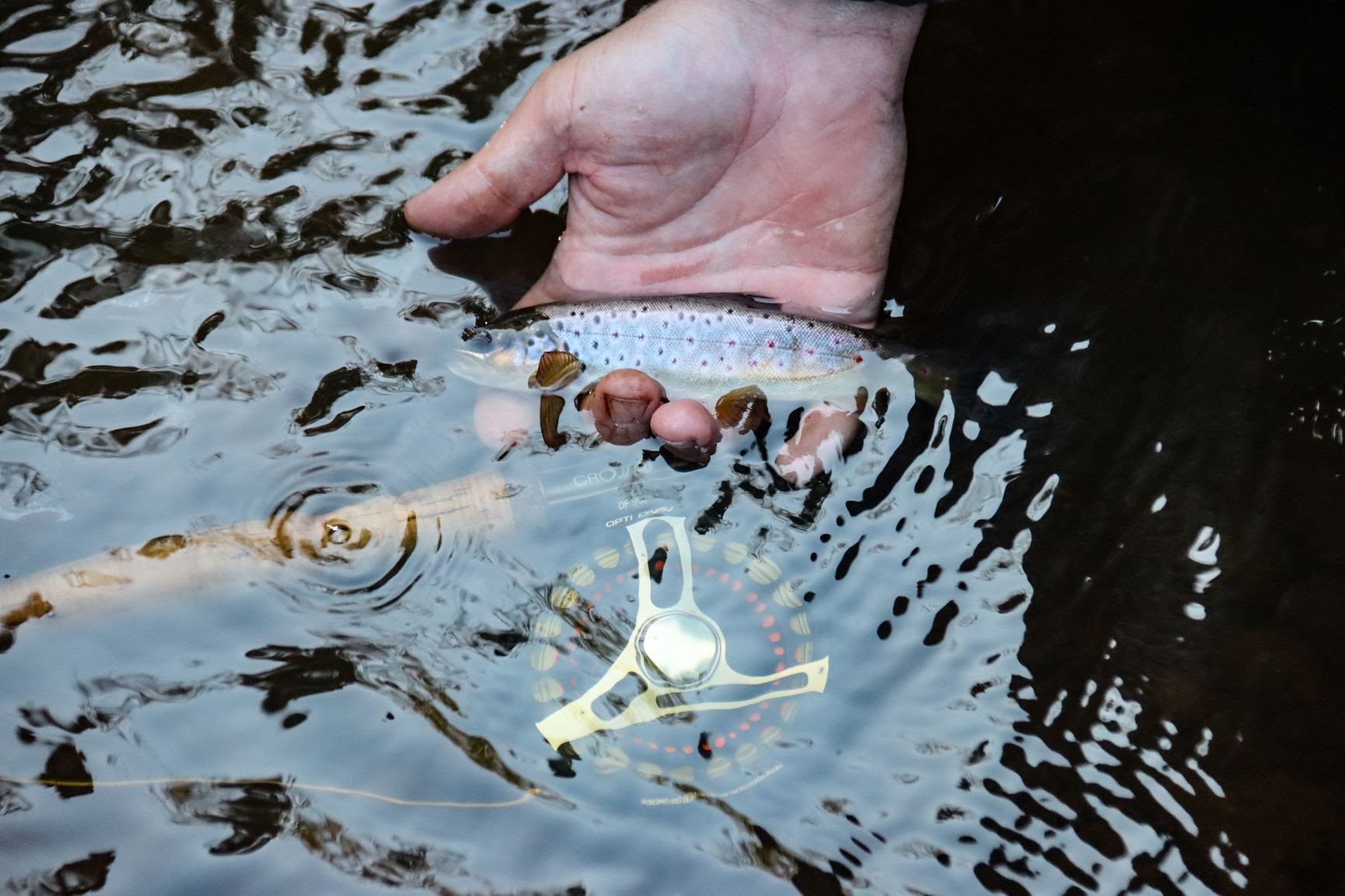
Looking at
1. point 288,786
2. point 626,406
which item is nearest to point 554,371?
point 626,406

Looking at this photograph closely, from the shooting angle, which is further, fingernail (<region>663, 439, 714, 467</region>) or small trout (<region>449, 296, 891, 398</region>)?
small trout (<region>449, 296, 891, 398</region>)

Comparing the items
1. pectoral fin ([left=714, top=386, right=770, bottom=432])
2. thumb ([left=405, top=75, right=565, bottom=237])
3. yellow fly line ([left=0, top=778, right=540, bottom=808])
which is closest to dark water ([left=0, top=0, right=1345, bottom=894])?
yellow fly line ([left=0, top=778, right=540, bottom=808])

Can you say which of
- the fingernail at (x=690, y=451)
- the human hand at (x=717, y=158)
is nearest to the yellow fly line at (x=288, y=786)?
the fingernail at (x=690, y=451)

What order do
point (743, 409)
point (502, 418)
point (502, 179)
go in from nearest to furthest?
1. point (502, 418)
2. point (743, 409)
3. point (502, 179)

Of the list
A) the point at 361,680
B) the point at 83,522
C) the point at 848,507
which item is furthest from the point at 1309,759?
the point at 83,522

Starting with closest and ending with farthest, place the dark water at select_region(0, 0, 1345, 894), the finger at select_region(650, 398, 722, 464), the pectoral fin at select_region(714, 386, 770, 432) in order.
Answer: the dark water at select_region(0, 0, 1345, 894)
the finger at select_region(650, 398, 722, 464)
the pectoral fin at select_region(714, 386, 770, 432)

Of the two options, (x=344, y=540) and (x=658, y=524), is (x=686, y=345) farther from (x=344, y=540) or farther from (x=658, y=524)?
(x=344, y=540)

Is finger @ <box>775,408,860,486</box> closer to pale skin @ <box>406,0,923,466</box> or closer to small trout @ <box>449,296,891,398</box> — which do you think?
small trout @ <box>449,296,891,398</box>

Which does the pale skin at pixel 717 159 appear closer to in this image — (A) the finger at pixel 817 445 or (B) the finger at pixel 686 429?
(B) the finger at pixel 686 429
